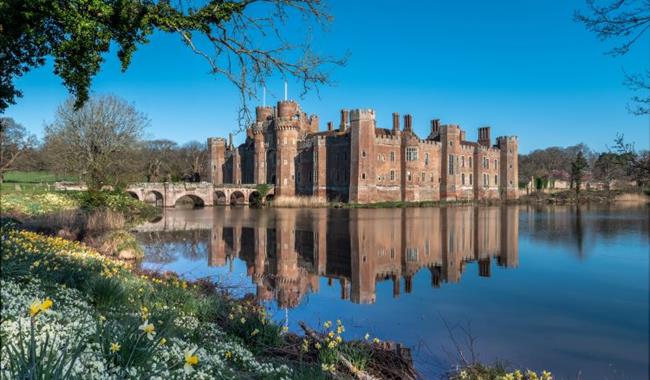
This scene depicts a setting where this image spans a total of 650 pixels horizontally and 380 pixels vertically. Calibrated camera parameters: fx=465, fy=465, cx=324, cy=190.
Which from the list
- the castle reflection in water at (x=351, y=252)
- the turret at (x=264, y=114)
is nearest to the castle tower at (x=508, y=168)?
the turret at (x=264, y=114)

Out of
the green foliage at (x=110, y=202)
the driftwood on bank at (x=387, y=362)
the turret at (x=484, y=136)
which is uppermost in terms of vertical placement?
the turret at (x=484, y=136)

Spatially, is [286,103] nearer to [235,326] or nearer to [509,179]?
[509,179]

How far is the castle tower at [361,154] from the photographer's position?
43.8 meters

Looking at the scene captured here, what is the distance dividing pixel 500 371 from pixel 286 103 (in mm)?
47299

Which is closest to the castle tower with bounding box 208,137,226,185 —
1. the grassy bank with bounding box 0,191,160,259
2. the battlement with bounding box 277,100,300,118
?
the battlement with bounding box 277,100,300,118

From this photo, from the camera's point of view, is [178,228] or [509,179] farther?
[509,179]

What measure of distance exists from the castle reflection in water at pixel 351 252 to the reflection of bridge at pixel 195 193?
17.2 meters

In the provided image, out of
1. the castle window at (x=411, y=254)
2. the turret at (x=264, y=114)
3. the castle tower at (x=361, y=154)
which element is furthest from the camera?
the turret at (x=264, y=114)

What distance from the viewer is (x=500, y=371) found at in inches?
204

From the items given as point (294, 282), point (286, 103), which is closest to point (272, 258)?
point (294, 282)

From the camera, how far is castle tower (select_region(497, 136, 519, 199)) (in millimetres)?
60022

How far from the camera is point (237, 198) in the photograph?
166 feet

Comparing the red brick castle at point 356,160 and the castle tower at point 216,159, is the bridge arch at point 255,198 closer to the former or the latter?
the red brick castle at point 356,160

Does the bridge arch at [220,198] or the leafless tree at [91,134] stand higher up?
the leafless tree at [91,134]
